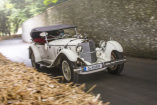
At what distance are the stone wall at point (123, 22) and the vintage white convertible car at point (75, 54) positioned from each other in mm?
2867

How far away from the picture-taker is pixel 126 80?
5.43m

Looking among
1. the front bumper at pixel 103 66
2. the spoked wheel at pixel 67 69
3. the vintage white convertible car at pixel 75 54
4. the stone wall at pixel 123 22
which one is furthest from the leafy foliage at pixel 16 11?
the front bumper at pixel 103 66

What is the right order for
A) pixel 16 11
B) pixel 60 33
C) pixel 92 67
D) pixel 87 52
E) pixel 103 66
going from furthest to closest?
1. pixel 16 11
2. pixel 60 33
3. pixel 87 52
4. pixel 103 66
5. pixel 92 67

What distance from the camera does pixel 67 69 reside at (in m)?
5.30

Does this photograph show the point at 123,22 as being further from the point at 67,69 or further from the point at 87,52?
the point at 67,69

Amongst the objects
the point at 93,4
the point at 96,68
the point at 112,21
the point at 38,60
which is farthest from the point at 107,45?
the point at 93,4

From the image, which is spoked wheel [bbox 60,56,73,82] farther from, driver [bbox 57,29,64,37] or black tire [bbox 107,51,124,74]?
driver [bbox 57,29,64,37]

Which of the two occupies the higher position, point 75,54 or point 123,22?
point 123,22

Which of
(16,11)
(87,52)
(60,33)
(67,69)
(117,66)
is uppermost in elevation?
(16,11)

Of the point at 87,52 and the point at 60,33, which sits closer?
the point at 87,52

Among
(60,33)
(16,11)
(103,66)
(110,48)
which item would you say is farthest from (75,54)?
(16,11)

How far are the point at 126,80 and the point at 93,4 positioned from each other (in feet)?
24.4

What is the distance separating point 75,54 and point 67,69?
539 millimetres

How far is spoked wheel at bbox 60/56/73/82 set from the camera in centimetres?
503
